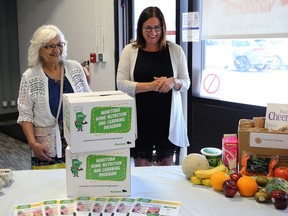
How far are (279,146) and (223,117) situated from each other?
146cm

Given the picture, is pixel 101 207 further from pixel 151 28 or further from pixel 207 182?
pixel 151 28

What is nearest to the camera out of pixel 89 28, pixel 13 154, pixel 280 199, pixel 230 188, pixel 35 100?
pixel 280 199

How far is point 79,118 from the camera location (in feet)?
4.44

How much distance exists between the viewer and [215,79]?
3070mm

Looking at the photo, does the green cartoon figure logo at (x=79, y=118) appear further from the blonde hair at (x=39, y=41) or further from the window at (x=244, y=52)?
the window at (x=244, y=52)

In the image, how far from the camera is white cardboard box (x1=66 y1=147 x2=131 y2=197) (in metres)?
1.41

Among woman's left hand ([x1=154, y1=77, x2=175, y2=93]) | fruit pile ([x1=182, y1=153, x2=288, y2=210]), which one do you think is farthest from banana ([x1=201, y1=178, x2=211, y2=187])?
woman's left hand ([x1=154, y1=77, x2=175, y2=93])

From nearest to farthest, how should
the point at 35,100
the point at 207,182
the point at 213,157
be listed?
the point at 207,182
the point at 213,157
the point at 35,100

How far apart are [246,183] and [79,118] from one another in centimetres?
68

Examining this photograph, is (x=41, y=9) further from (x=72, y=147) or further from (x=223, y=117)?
(x=72, y=147)

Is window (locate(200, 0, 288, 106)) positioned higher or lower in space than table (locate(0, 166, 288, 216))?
higher

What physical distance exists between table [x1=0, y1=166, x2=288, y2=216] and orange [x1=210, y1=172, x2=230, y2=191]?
0.02 metres

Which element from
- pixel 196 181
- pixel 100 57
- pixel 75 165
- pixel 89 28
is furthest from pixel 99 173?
pixel 89 28

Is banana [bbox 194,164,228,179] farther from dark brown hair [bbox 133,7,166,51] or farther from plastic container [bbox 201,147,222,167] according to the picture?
dark brown hair [bbox 133,7,166,51]
